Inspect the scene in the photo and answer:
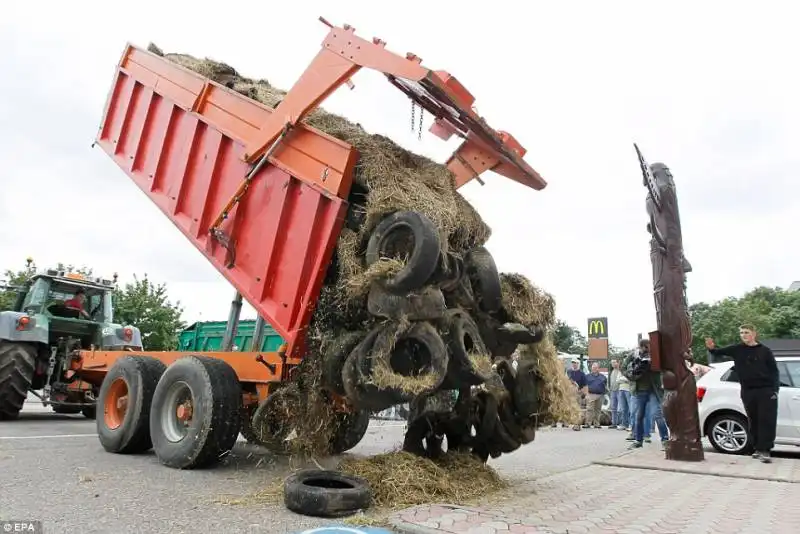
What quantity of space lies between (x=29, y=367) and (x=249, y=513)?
7.32 metres

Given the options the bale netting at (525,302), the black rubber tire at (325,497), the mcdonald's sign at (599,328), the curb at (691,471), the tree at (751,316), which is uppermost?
the tree at (751,316)

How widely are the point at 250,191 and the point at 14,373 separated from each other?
635cm

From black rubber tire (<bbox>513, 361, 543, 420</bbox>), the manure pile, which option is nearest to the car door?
the manure pile

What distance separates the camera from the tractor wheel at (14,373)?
31.3ft

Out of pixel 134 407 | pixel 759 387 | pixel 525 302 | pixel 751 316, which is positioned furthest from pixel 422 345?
pixel 751 316

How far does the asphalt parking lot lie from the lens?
4.03 metres

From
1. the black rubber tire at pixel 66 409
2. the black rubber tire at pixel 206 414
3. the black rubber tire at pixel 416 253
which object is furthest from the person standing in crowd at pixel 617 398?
the black rubber tire at pixel 66 409

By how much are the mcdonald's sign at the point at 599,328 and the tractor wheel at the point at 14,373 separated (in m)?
14.4

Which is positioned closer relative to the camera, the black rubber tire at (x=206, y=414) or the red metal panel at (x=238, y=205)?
the red metal panel at (x=238, y=205)

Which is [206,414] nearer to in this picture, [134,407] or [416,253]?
[134,407]

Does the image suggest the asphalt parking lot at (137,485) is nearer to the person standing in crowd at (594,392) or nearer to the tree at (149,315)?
the person standing in crowd at (594,392)

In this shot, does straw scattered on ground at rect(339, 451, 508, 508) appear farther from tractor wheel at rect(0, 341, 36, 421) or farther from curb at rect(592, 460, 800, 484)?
tractor wheel at rect(0, 341, 36, 421)

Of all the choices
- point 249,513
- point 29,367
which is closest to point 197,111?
point 249,513

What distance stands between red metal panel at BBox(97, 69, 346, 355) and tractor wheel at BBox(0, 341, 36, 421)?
13.1 ft
